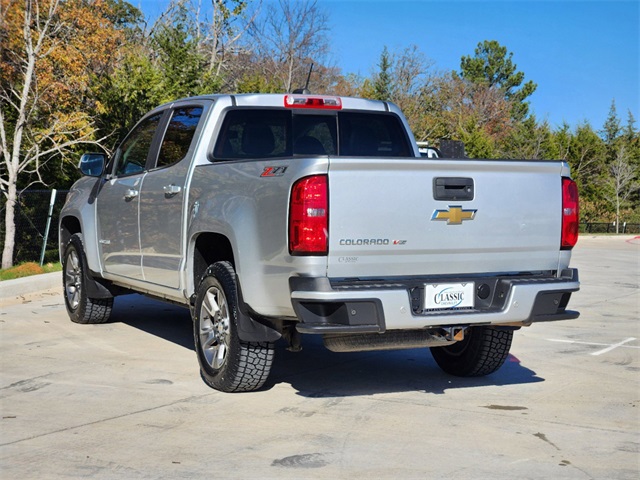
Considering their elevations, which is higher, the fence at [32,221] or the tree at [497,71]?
the tree at [497,71]


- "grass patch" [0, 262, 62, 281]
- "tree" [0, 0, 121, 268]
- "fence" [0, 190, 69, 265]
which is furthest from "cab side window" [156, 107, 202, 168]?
"tree" [0, 0, 121, 268]

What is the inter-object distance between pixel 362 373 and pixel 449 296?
165cm

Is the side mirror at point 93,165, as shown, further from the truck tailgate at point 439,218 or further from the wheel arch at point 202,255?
the truck tailgate at point 439,218

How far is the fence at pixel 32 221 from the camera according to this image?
17125 mm

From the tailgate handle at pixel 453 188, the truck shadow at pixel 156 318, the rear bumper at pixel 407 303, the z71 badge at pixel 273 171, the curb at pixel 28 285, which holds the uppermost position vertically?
the z71 badge at pixel 273 171

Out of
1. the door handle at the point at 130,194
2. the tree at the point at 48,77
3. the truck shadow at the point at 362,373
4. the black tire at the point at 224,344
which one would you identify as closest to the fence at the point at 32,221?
the tree at the point at 48,77

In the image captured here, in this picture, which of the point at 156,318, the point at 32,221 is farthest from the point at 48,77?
the point at 156,318

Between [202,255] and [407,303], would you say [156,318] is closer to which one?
[202,255]

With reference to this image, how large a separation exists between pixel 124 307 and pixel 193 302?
13.8 ft

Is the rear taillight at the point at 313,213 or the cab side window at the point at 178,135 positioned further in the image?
the cab side window at the point at 178,135

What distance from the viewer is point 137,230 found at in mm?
8008

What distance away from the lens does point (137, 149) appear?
336 inches

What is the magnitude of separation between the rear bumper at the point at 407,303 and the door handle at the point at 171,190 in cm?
193

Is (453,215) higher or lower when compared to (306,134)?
lower
